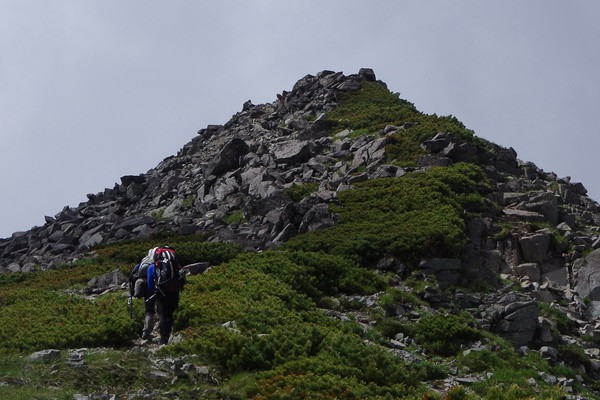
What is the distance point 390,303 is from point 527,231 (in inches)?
399

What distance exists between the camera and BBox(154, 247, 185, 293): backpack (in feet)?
65.6

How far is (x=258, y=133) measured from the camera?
58.1 metres

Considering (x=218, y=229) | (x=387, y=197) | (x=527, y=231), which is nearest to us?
(x=527, y=231)

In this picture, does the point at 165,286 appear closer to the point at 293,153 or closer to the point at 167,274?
the point at 167,274

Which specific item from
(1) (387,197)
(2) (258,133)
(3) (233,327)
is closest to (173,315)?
(3) (233,327)

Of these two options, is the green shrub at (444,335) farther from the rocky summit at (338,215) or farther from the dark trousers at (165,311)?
the dark trousers at (165,311)

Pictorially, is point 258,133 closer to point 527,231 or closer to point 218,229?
point 218,229

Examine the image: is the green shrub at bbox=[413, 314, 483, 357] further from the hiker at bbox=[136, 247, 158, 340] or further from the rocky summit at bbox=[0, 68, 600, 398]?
the hiker at bbox=[136, 247, 158, 340]

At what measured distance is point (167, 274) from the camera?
20.1m

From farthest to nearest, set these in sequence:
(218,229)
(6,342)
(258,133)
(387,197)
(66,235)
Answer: (258,133), (66,235), (218,229), (387,197), (6,342)

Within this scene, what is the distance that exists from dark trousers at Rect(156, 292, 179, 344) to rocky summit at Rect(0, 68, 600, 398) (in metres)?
6.24

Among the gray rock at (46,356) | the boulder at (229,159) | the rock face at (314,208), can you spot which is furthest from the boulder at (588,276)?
the boulder at (229,159)

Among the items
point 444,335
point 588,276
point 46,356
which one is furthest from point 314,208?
point 46,356

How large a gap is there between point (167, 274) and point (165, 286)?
28 cm
